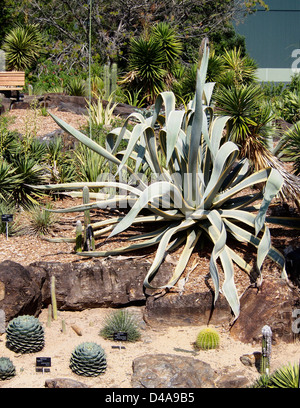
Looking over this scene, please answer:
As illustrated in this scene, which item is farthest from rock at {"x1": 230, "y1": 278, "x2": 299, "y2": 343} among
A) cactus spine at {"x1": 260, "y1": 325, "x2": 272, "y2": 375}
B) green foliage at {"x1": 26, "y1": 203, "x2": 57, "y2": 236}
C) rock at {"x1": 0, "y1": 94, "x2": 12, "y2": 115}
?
rock at {"x1": 0, "y1": 94, "x2": 12, "y2": 115}

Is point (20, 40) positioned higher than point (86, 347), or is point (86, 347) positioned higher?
point (20, 40)

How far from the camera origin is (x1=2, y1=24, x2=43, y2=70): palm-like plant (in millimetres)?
14319

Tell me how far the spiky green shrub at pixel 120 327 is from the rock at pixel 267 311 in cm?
91

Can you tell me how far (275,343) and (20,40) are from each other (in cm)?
1097

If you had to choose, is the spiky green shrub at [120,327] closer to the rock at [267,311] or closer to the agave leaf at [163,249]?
the agave leaf at [163,249]

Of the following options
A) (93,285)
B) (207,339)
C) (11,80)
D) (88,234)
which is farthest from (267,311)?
(11,80)

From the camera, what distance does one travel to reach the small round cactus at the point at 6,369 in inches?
190

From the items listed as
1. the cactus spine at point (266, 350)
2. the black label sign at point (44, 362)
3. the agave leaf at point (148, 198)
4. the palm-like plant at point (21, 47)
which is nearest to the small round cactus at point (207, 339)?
the cactus spine at point (266, 350)

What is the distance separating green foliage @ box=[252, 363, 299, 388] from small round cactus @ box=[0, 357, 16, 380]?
6.29 feet

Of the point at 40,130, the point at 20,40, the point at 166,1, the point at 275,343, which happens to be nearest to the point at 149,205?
the point at 275,343

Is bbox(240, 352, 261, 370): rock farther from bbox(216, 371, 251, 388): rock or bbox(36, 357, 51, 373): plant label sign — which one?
bbox(36, 357, 51, 373): plant label sign
